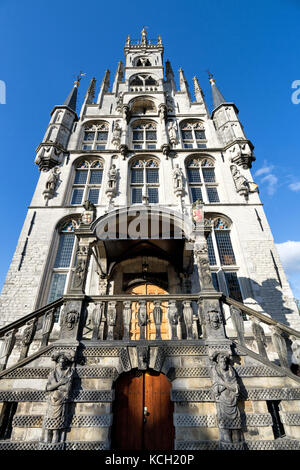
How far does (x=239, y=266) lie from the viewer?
31.0 feet

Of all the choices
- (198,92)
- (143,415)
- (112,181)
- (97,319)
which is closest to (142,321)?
(97,319)

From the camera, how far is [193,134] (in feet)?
47.5

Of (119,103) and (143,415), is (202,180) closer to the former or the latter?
(119,103)

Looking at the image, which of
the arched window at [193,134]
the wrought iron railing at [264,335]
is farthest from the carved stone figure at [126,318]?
the arched window at [193,134]

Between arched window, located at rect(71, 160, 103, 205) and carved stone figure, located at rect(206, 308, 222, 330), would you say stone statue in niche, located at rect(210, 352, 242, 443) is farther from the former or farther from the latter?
arched window, located at rect(71, 160, 103, 205)

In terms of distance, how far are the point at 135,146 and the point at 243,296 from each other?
10823mm

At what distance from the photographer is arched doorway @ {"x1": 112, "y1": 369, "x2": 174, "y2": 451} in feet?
14.5

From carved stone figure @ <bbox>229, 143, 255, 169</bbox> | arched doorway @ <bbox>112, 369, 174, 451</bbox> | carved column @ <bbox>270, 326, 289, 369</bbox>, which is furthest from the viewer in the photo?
carved stone figure @ <bbox>229, 143, 255, 169</bbox>

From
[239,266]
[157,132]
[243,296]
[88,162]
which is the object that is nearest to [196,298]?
[243,296]

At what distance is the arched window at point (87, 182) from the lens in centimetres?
1156

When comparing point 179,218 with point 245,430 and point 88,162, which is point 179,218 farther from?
point 88,162

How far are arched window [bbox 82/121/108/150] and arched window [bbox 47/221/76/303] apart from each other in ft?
20.3

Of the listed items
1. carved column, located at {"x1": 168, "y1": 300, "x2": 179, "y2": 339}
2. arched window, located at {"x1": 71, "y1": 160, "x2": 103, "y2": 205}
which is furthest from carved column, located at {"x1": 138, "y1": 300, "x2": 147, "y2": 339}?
arched window, located at {"x1": 71, "y1": 160, "x2": 103, "y2": 205}

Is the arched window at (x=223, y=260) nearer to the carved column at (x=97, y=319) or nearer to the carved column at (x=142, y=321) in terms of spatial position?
the carved column at (x=142, y=321)
